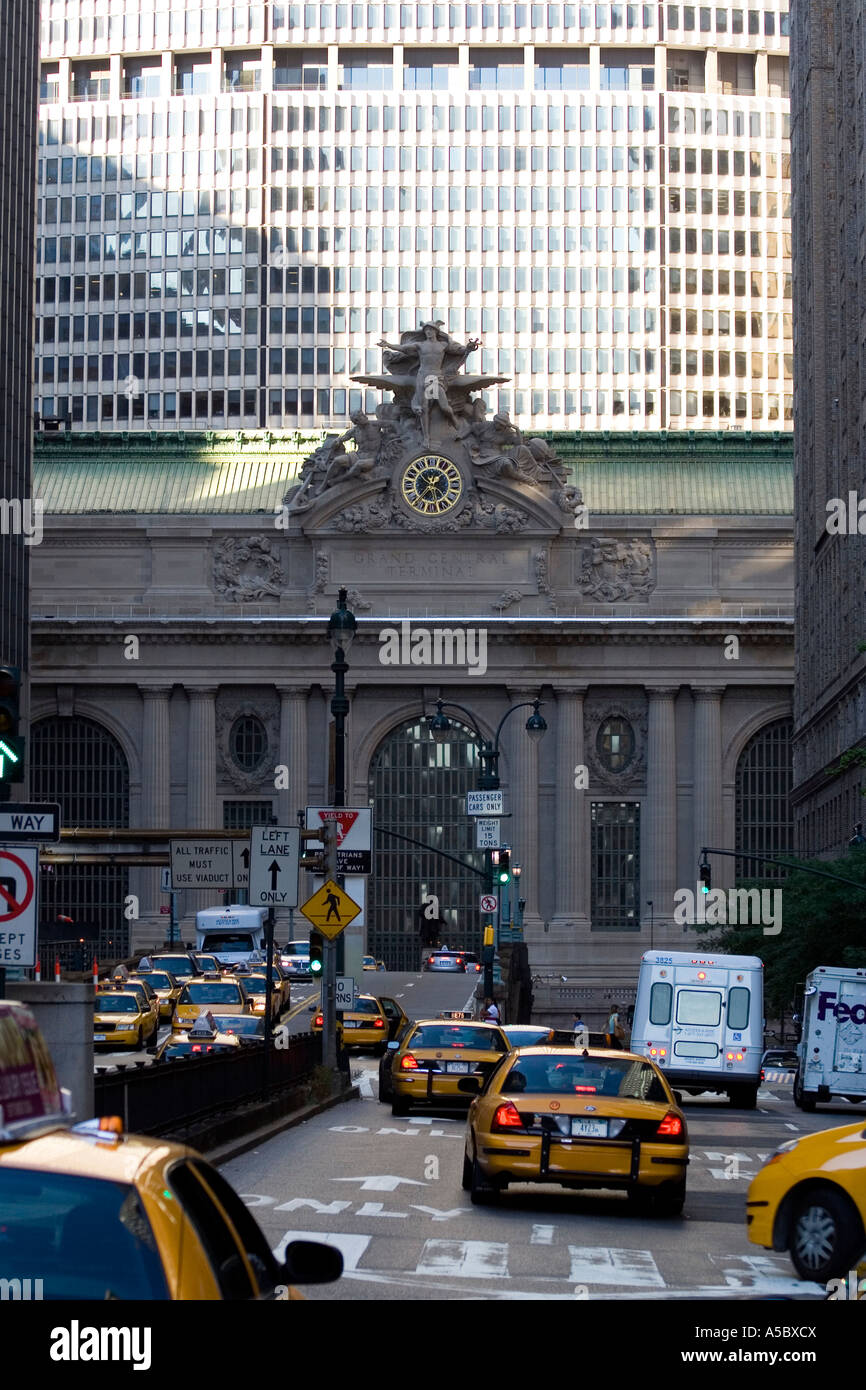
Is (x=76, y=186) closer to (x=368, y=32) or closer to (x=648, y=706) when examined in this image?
(x=368, y=32)

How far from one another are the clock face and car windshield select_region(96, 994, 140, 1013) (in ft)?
185

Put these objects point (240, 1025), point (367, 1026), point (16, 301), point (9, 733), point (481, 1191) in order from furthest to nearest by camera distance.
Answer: point (16, 301) → point (367, 1026) → point (240, 1025) → point (481, 1191) → point (9, 733)

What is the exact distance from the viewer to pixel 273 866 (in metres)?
32.1

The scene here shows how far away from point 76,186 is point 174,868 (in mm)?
105384

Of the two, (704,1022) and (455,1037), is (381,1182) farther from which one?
(704,1022)

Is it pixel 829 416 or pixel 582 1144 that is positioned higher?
pixel 829 416

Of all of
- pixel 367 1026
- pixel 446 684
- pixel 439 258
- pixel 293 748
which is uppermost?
pixel 439 258

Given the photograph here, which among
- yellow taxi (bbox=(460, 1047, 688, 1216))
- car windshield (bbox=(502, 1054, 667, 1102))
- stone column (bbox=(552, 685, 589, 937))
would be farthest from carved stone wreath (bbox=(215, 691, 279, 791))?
yellow taxi (bbox=(460, 1047, 688, 1216))

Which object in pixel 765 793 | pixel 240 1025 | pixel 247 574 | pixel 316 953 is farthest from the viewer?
pixel 765 793

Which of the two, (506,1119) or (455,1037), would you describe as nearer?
(506,1119)

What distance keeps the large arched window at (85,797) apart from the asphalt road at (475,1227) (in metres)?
74.3

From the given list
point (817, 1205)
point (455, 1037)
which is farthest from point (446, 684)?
point (817, 1205)

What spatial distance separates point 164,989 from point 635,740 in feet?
164
